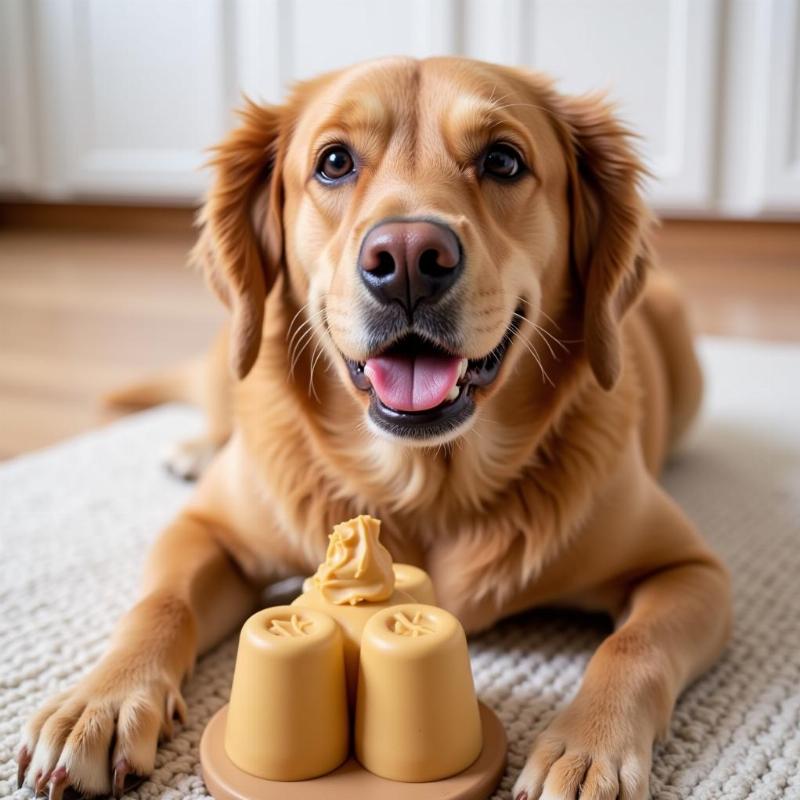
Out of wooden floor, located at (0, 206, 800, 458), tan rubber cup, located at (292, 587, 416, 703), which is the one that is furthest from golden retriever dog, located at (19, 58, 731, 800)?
wooden floor, located at (0, 206, 800, 458)

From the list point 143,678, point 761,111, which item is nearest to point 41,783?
point 143,678

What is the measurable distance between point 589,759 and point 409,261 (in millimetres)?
598

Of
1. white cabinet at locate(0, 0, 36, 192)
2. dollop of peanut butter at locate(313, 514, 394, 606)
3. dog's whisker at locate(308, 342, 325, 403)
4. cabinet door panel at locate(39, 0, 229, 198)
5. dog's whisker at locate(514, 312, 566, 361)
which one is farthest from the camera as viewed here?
white cabinet at locate(0, 0, 36, 192)

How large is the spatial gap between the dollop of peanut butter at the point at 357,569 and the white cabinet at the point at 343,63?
2947 mm

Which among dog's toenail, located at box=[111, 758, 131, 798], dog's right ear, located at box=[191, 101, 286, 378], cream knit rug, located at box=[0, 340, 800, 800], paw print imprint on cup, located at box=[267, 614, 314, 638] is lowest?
cream knit rug, located at box=[0, 340, 800, 800]

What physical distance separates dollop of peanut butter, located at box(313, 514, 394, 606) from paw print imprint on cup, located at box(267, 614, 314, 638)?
73 mm

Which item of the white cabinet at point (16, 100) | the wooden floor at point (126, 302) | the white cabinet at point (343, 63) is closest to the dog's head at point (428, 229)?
the wooden floor at point (126, 302)

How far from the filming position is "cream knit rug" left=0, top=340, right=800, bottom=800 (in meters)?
1.25

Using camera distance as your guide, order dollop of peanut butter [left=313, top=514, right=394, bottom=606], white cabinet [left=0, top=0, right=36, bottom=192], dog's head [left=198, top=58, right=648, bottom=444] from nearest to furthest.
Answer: dollop of peanut butter [left=313, top=514, right=394, bottom=606]
dog's head [left=198, top=58, right=648, bottom=444]
white cabinet [left=0, top=0, right=36, bottom=192]

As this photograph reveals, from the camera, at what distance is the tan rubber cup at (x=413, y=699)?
3.59 feet

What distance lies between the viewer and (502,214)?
1.50 m

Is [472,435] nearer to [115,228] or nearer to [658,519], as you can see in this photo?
[658,519]

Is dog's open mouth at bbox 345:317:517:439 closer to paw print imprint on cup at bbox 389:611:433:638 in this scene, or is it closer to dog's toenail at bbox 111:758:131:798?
paw print imprint on cup at bbox 389:611:433:638

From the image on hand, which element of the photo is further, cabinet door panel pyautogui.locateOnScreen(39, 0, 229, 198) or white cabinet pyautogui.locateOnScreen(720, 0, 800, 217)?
cabinet door panel pyautogui.locateOnScreen(39, 0, 229, 198)
